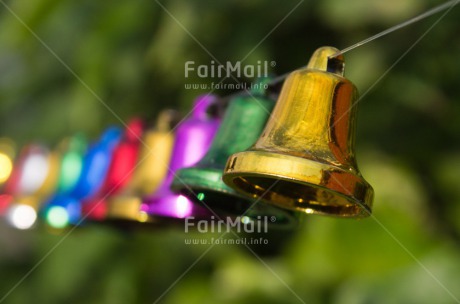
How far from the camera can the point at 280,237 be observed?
418 cm

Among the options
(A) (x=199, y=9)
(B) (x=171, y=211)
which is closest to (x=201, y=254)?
(A) (x=199, y=9)

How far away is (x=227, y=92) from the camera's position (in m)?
4.03

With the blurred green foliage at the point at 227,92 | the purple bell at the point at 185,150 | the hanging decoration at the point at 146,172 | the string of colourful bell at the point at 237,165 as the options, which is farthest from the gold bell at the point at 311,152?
the blurred green foliage at the point at 227,92

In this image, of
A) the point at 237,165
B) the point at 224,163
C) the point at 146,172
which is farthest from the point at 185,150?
the point at 237,165

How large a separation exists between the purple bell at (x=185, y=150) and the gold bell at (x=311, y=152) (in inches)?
13.0

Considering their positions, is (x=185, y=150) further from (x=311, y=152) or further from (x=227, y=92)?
(x=227, y=92)

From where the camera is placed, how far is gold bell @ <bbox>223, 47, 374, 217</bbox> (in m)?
1.59

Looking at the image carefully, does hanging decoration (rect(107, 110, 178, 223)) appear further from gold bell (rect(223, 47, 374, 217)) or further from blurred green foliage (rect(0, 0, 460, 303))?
blurred green foliage (rect(0, 0, 460, 303))

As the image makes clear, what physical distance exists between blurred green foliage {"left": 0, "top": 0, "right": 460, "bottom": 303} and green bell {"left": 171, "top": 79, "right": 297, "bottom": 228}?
1.09 metres

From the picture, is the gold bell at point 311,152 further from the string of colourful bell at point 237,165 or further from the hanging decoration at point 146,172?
the hanging decoration at point 146,172

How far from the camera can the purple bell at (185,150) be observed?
7.04ft

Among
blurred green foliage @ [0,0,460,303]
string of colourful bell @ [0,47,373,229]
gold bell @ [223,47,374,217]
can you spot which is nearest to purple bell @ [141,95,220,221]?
string of colourful bell @ [0,47,373,229]

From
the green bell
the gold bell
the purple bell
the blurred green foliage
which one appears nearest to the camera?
the gold bell

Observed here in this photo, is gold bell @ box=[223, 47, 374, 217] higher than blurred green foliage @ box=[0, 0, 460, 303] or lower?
lower
